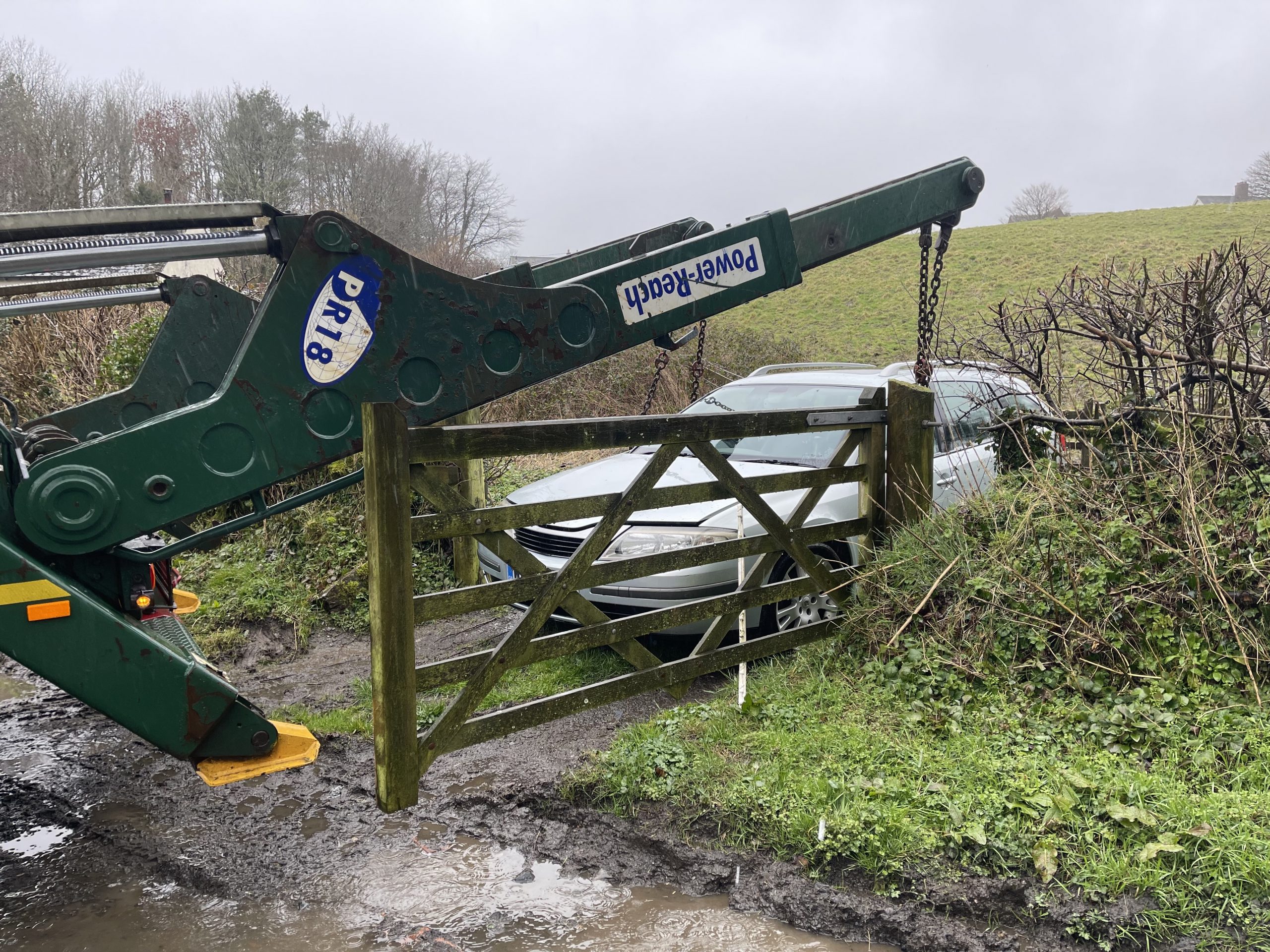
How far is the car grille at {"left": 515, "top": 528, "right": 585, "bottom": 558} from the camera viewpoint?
5.12 metres

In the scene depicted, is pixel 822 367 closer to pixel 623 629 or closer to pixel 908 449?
pixel 908 449

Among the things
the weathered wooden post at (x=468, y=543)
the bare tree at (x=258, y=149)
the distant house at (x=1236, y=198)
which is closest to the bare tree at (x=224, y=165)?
the bare tree at (x=258, y=149)

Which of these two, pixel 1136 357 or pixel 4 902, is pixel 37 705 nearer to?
pixel 4 902

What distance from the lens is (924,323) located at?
455 centimetres

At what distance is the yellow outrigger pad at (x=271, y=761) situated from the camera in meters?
3.03

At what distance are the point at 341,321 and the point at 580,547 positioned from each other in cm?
124

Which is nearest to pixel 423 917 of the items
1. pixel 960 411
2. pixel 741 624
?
pixel 741 624

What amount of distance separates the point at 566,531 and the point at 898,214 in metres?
2.47

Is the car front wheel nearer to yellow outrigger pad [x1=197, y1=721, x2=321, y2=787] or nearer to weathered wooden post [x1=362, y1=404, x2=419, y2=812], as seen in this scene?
weathered wooden post [x1=362, y1=404, x2=419, y2=812]

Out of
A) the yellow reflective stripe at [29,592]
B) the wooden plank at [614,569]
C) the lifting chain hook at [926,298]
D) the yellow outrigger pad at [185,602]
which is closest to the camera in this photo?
the yellow reflective stripe at [29,592]

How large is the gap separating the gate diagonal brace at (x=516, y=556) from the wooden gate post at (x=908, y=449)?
5.59ft

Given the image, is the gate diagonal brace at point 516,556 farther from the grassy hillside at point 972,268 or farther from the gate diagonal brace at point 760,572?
the grassy hillside at point 972,268

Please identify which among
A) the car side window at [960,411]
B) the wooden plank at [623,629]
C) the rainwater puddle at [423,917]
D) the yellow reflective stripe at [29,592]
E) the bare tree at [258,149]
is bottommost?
the rainwater puddle at [423,917]

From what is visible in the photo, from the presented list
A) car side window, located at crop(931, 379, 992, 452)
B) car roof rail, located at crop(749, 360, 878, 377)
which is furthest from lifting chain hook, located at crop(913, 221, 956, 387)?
car roof rail, located at crop(749, 360, 878, 377)
